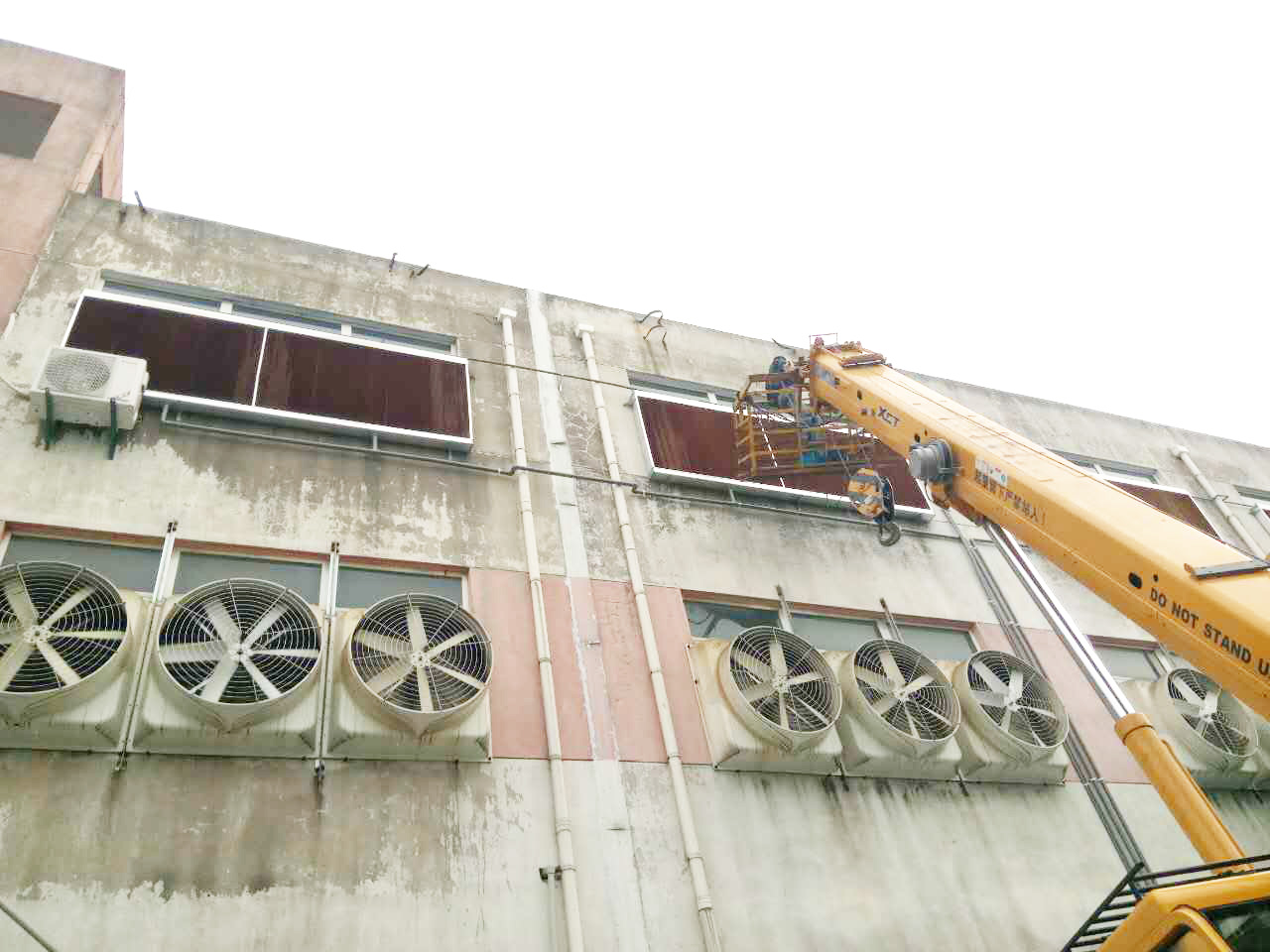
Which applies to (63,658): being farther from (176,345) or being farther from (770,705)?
(770,705)

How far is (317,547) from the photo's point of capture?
9617 mm

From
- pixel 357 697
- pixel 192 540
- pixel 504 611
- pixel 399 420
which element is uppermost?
pixel 399 420

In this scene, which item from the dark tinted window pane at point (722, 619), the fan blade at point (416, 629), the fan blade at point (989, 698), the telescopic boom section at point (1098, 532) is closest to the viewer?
the telescopic boom section at point (1098, 532)

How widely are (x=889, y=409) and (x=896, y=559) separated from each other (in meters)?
2.74

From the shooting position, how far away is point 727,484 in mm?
12578

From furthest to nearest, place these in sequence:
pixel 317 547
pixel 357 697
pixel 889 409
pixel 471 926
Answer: pixel 889 409 → pixel 317 547 → pixel 357 697 → pixel 471 926

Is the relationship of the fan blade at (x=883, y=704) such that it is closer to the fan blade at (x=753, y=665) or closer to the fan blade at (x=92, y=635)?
the fan blade at (x=753, y=665)

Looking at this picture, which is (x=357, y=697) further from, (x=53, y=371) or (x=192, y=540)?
(x=53, y=371)

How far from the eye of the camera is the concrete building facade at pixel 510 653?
7.23 metres

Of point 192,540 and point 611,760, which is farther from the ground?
point 192,540

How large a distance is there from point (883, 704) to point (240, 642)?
6734 millimetres

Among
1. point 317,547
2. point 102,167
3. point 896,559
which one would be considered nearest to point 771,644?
point 896,559

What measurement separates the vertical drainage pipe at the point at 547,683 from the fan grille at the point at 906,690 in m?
3.54

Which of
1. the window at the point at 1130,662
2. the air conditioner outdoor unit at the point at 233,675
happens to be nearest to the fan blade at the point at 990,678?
the window at the point at 1130,662
